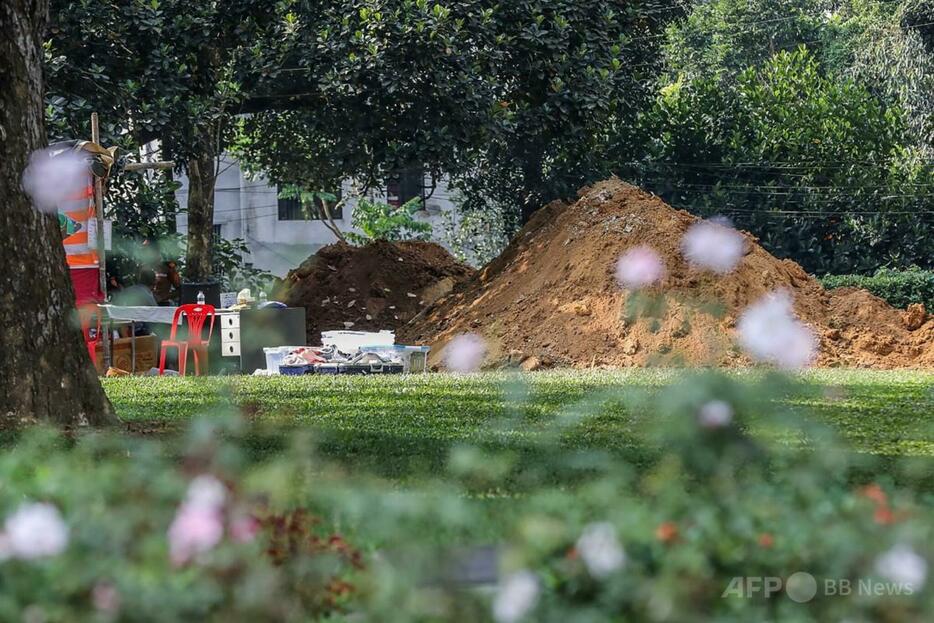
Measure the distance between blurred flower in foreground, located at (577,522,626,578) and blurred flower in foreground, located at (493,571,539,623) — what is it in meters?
0.16

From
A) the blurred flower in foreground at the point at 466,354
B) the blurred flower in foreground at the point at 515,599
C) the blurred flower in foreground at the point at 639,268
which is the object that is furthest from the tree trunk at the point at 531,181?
the blurred flower in foreground at the point at 515,599

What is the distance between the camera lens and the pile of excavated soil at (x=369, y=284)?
21.2 m

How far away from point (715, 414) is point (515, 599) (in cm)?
205

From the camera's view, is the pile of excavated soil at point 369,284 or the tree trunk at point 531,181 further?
the tree trunk at point 531,181

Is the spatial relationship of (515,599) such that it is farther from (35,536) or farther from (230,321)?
(230,321)

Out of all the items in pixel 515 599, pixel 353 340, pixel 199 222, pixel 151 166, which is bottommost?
pixel 515 599

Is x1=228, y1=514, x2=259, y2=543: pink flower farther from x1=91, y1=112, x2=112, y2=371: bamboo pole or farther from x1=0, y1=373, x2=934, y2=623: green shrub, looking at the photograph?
x1=91, y1=112, x2=112, y2=371: bamboo pole

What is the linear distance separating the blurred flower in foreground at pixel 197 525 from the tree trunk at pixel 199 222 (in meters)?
18.5

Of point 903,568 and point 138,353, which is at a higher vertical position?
point 138,353

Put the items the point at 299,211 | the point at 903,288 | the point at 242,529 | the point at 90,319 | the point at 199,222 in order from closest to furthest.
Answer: the point at 242,529
the point at 90,319
the point at 199,222
the point at 903,288
the point at 299,211

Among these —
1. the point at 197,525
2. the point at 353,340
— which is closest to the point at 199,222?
the point at 353,340

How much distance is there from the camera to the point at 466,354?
17.0 m

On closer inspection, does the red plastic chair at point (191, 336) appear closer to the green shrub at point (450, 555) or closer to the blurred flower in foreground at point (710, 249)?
the blurred flower in foreground at point (710, 249)

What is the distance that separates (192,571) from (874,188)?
2840 cm
